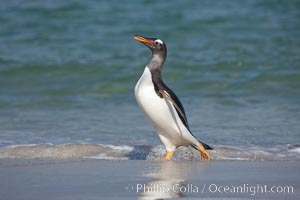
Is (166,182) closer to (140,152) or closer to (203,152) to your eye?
(203,152)

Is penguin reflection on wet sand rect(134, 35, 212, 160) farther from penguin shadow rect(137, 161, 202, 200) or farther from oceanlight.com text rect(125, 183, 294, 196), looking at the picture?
oceanlight.com text rect(125, 183, 294, 196)

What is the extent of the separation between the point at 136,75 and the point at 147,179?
6901mm

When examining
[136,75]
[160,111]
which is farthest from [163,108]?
[136,75]

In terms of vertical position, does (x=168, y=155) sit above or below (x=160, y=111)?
below

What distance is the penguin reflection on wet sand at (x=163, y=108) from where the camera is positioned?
281 inches

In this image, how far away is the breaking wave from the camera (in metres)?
7.51

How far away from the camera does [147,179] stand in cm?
596

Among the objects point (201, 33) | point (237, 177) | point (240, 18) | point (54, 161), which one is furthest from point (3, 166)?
point (240, 18)

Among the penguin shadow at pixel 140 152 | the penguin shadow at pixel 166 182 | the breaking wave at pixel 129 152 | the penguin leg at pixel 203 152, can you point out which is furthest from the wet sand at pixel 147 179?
the penguin shadow at pixel 140 152

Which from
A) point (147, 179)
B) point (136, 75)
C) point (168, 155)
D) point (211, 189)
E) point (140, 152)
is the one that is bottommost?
point (136, 75)

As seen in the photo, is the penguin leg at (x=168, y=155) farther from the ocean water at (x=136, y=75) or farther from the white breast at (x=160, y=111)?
the ocean water at (x=136, y=75)

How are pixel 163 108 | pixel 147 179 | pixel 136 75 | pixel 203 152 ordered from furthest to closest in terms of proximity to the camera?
pixel 136 75 → pixel 203 152 → pixel 163 108 → pixel 147 179

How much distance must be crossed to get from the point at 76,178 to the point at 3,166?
3.40ft

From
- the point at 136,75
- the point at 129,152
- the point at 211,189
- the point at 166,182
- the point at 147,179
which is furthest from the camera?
the point at 136,75
